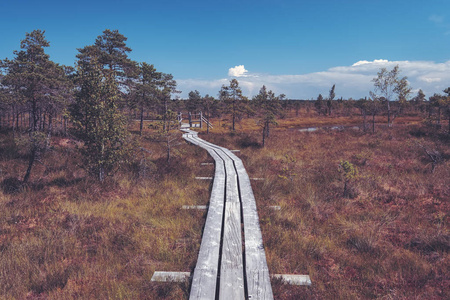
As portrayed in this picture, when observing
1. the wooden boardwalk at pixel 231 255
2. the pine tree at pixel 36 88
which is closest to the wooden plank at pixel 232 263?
the wooden boardwalk at pixel 231 255

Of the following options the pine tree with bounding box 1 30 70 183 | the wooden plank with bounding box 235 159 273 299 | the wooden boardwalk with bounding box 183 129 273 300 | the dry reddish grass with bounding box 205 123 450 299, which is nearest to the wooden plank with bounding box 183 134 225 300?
the wooden boardwalk with bounding box 183 129 273 300

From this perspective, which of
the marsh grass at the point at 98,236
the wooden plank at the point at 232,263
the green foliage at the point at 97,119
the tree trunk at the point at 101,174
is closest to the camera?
the wooden plank at the point at 232,263

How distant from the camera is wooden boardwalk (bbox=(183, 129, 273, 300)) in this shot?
3.20 m

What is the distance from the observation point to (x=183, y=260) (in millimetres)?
4000

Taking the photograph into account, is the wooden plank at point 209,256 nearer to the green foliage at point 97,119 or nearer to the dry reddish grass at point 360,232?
the dry reddish grass at point 360,232

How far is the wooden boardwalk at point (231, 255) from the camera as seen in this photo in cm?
320

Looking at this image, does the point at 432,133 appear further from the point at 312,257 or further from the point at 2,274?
the point at 2,274

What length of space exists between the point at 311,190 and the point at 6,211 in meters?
9.69

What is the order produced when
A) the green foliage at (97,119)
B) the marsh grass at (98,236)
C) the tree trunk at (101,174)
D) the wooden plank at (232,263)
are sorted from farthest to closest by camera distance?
the tree trunk at (101,174), the green foliage at (97,119), the marsh grass at (98,236), the wooden plank at (232,263)

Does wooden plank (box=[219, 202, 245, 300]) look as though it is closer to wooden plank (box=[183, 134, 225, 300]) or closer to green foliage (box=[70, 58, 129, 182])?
wooden plank (box=[183, 134, 225, 300])

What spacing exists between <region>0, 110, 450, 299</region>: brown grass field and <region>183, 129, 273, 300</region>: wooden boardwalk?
0.24 meters

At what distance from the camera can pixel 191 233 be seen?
4855 mm

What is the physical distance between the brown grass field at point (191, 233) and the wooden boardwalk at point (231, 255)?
0.24m

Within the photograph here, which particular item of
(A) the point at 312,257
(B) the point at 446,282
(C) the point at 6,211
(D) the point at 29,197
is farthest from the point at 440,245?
(D) the point at 29,197
